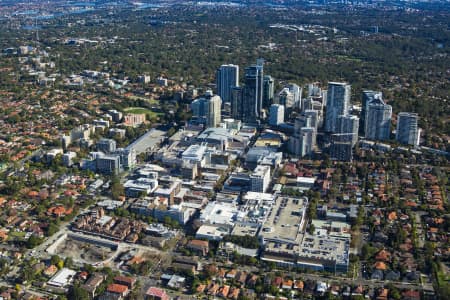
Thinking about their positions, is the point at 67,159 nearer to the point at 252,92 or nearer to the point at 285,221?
the point at 285,221

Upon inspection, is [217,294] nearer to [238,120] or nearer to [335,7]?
[238,120]

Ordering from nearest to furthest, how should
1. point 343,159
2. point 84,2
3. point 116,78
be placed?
point 343,159
point 116,78
point 84,2

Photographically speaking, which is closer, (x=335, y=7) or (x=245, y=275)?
(x=245, y=275)

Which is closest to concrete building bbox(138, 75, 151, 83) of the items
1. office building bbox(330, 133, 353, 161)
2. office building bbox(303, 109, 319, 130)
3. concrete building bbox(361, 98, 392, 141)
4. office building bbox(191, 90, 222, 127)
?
office building bbox(191, 90, 222, 127)

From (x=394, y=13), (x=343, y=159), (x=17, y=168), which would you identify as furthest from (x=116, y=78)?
(x=394, y=13)

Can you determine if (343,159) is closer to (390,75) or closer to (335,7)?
(390,75)

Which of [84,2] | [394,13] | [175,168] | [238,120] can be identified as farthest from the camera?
[84,2]

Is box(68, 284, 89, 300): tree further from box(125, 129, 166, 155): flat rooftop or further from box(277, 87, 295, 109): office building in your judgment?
box(277, 87, 295, 109): office building
